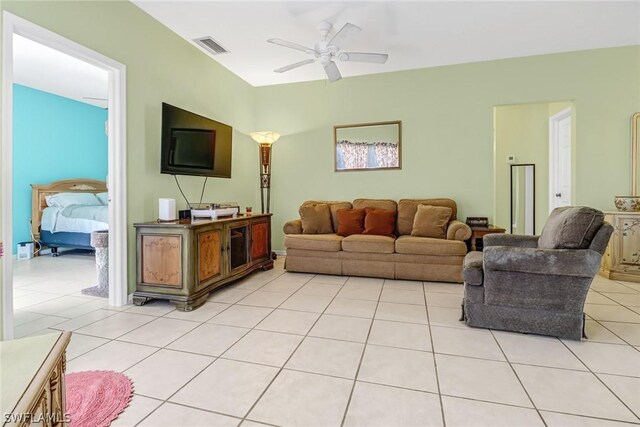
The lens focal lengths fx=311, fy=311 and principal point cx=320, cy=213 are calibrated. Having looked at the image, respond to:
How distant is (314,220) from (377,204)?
921mm

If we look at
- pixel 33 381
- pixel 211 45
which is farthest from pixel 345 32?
pixel 33 381

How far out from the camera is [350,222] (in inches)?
161

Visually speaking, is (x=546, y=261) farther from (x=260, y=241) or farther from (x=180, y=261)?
(x=260, y=241)

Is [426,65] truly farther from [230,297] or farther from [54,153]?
[54,153]

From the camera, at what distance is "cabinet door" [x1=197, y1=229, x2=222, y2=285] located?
290 cm

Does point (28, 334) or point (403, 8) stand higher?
point (403, 8)

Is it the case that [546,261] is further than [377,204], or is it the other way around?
[377,204]

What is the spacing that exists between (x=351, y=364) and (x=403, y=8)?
3.18 m

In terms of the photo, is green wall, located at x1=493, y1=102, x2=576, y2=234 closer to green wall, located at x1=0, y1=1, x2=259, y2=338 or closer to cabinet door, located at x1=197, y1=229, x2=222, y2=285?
cabinet door, located at x1=197, y1=229, x2=222, y2=285

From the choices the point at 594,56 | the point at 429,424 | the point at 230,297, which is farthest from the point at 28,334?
the point at 594,56

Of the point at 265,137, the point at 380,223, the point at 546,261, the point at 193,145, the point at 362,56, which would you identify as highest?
the point at 362,56

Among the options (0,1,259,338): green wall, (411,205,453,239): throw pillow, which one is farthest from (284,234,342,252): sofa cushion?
(0,1,259,338): green wall

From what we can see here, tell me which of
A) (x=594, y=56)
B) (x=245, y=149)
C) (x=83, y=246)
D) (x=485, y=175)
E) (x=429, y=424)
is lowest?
(x=429, y=424)

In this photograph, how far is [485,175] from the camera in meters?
4.25
